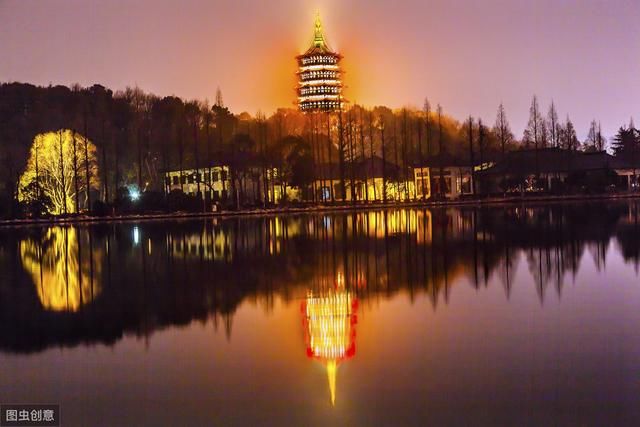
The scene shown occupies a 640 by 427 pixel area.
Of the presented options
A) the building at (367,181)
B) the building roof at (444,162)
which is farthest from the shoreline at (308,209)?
the building roof at (444,162)

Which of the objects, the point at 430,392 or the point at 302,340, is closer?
the point at 430,392

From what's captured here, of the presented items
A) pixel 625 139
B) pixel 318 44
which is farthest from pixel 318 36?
pixel 625 139

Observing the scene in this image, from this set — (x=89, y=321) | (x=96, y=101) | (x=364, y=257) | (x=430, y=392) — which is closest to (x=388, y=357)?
(x=430, y=392)

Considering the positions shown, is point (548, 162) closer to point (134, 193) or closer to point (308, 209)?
point (308, 209)

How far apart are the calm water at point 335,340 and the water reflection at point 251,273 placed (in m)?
0.07

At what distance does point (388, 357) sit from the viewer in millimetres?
6957

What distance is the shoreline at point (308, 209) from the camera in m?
44.8

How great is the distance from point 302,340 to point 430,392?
7.70 feet

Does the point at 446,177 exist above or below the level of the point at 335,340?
above

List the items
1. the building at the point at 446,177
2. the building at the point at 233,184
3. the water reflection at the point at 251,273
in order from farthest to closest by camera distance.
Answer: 1. the building at the point at 446,177
2. the building at the point at 233,184
3. the water reflection at the point at 251,273

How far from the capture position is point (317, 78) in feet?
361

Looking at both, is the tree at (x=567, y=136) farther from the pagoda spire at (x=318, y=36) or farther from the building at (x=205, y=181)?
the pagoda spire at (x=318, y=36)

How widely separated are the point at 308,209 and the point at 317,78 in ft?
204

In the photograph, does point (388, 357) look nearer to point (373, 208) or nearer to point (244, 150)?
point (373, 208)
